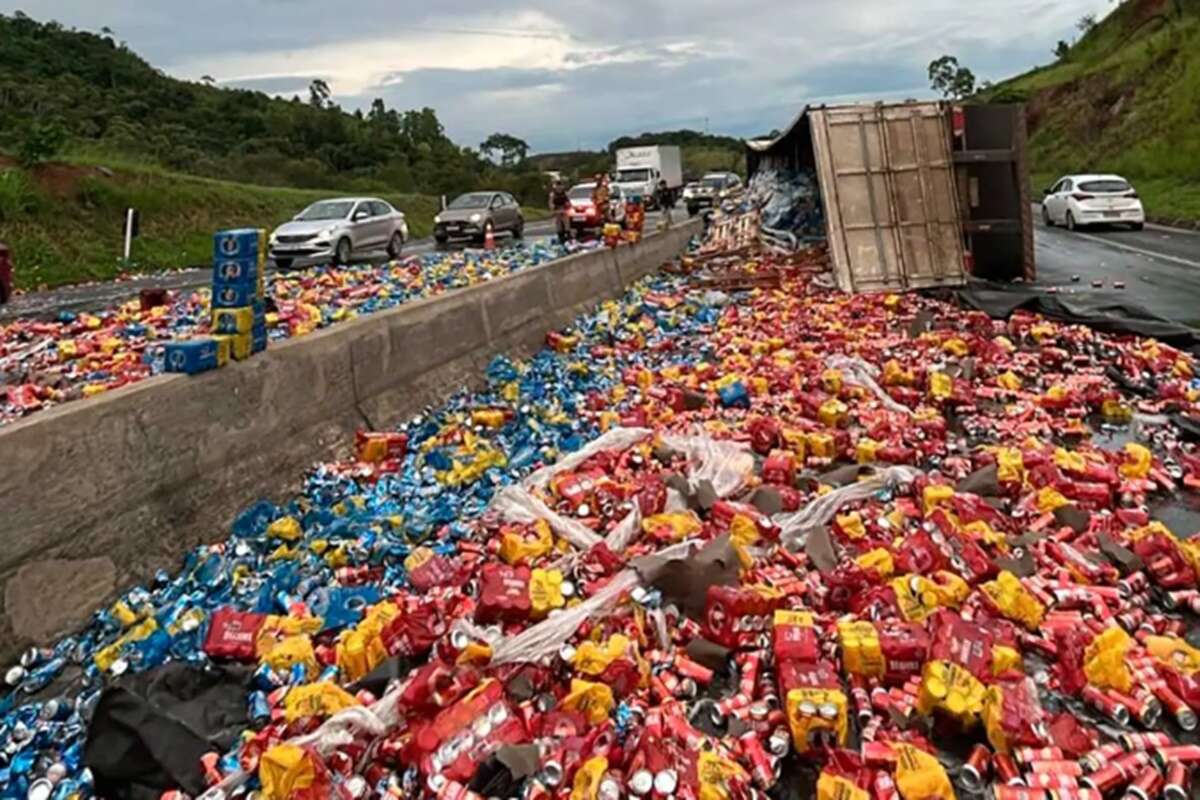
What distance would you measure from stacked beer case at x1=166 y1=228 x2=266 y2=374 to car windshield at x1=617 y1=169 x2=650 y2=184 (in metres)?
41.6

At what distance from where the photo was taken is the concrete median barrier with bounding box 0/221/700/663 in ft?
13.3

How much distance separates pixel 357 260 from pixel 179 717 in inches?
841

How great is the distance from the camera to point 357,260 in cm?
2392

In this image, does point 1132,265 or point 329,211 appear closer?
point 1132,265

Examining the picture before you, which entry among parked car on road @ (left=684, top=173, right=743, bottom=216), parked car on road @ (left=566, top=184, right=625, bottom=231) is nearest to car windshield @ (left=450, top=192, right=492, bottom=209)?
parked car on road @ (left=566, top=184, right=625, bottom=231)

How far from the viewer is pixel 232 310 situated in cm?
568

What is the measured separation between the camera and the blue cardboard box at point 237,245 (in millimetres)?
5930

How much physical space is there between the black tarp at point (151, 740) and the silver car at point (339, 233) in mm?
19467

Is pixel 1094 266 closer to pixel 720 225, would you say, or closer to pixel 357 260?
pixel 720 225

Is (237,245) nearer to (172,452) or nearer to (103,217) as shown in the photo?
(172,452)

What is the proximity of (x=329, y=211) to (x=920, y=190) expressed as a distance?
1464cm

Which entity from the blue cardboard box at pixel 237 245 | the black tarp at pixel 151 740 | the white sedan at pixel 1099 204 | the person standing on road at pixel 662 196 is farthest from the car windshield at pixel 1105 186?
the black tarp at pixel 151 740

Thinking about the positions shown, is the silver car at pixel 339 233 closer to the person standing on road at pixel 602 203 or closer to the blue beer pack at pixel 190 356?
the person standing on road at pixel 602 203

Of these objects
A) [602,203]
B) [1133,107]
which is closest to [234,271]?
[602,203]
